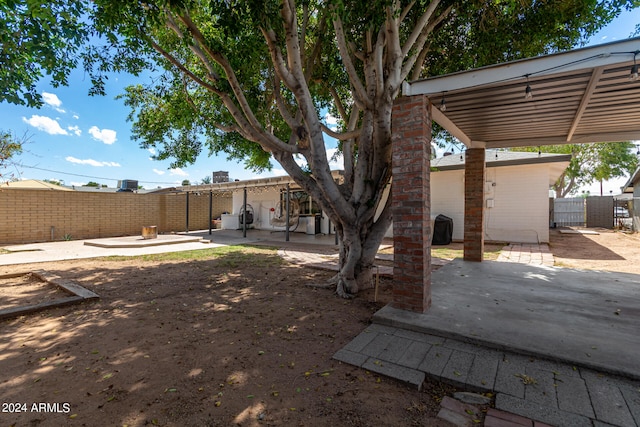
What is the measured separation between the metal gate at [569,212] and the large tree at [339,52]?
56.7 feet

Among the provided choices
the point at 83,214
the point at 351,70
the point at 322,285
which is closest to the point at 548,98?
the point at 351,70

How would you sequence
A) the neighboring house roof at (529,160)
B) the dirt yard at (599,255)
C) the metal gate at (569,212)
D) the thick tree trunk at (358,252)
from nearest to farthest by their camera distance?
the thick tree trunk at (358,252), the dirt yard at (599,255), the neighboring house roof at (529,160), the metal gate at (569,212)

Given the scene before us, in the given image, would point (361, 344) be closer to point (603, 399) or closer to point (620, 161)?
point (603, 399)

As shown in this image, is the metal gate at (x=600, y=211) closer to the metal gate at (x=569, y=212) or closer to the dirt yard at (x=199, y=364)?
the metal gate at (x=569, y=212)

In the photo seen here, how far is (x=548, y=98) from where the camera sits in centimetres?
388

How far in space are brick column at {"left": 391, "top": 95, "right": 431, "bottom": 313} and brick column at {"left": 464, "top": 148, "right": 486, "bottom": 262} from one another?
11.6ft

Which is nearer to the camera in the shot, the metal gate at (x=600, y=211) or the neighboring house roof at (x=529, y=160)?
the neighboring house roof at (x=529, y=160)

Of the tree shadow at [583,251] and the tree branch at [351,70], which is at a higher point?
the tree branch at [351,70]

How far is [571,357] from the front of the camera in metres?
2.39

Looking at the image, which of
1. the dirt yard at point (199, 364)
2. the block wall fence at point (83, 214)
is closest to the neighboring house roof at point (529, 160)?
the dirt yard at point (199, 364)

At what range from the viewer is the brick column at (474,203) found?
20.9 feet

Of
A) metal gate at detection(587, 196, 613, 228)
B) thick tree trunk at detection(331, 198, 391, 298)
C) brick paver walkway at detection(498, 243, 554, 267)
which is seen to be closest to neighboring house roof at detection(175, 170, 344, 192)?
brick paver walkway at detection(498, 243, 554, 267)

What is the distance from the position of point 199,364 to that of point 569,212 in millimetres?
23908

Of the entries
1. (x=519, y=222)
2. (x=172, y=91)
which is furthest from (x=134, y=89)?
(x=519, y=222)
